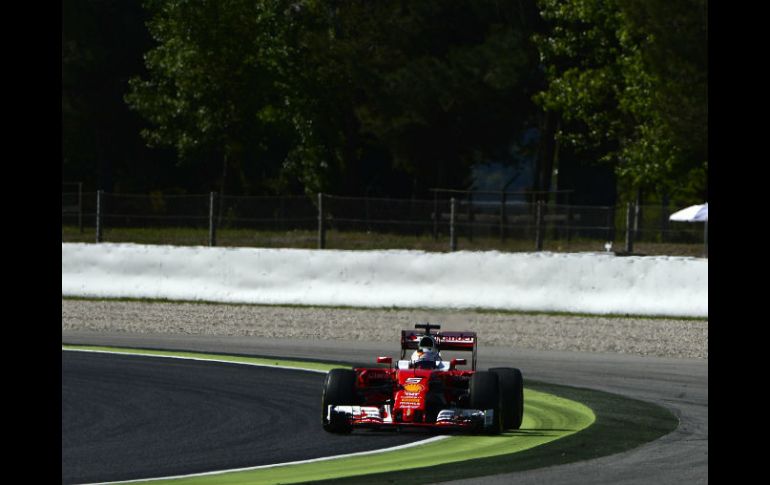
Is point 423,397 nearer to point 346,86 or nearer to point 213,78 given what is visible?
point 213,78

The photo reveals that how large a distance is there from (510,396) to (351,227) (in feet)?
57.9

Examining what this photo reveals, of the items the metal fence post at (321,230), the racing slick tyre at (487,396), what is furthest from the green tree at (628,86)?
the racing slick tyre at (487,396)

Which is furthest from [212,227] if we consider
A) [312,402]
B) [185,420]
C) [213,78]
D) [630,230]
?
[213,78]

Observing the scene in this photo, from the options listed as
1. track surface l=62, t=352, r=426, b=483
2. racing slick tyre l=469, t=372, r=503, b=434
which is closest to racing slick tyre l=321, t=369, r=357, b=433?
track surface l=62, t=352, r=426, b=483

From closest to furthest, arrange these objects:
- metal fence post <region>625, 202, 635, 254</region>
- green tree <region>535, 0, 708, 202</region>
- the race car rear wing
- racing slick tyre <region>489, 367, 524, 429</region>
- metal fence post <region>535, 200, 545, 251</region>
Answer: racing slick tyre <region>489, 367, 524, 429</region> → the race car rear wing → metal fence post <region>625, 202, 635, 254</region> → metal fence post <region>535, 200, 545, 251</region> → green tree <region>535, 0, 708, 202</region>

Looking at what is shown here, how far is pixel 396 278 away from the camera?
74.8 feet

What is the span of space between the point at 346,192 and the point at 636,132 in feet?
41.4

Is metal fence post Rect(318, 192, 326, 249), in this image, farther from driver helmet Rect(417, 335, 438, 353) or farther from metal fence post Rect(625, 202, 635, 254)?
driver helmet Rect(417, 335, 438, 353)

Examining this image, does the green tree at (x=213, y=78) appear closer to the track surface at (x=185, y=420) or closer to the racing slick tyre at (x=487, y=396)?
the track surface at (x=185, y=420)

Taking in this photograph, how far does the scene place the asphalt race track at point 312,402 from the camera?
8.70 metres

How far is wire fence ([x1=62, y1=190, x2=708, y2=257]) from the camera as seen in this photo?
2772 cm

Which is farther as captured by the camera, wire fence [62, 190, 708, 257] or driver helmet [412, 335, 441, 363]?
wire fence [62, 190, 708, 257]

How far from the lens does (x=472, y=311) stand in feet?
73.0

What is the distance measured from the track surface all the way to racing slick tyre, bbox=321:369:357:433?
0.33 feet
